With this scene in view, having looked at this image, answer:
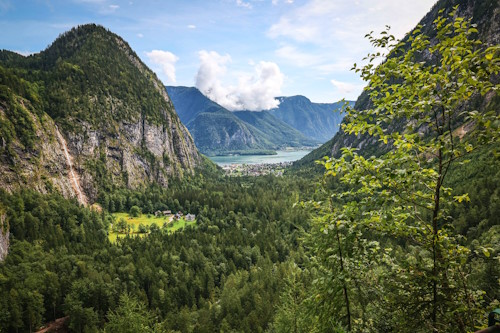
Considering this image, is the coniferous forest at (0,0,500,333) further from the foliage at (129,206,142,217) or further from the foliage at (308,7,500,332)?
the foliage at (129,206,142,217)

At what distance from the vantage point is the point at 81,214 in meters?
117

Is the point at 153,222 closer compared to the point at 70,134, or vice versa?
the point at 153,222

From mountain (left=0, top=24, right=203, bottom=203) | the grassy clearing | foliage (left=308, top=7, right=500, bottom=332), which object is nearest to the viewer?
foliage (left=308, top=7, right=500, bottom=332)

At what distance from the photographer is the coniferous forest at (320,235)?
18.5 ft

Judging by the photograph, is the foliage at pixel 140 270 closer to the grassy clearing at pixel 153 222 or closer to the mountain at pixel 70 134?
the grassy clearing at pixel 153 222

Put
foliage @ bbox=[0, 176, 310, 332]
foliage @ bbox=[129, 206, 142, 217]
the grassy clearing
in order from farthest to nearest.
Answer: foliage @ bbox=[129, 206, 142, 217], the grassy clearing, foliage @ bbox=[0, 176, 310, 332]

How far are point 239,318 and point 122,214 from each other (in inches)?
4425

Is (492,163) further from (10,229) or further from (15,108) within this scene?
(15,108)

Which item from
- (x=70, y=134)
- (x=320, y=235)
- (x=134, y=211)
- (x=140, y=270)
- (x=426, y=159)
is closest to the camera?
(x=426, y=159)

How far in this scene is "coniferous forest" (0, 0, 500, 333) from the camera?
565 cm

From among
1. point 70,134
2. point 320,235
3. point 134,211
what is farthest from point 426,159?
point 70,134

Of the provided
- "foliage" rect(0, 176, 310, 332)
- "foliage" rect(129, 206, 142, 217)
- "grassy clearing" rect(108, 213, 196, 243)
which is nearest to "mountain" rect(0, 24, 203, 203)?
"foliage" rect(0, 176, 310, 332)

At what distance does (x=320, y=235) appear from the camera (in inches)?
429

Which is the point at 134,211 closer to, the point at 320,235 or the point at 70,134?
the point at 70,134
